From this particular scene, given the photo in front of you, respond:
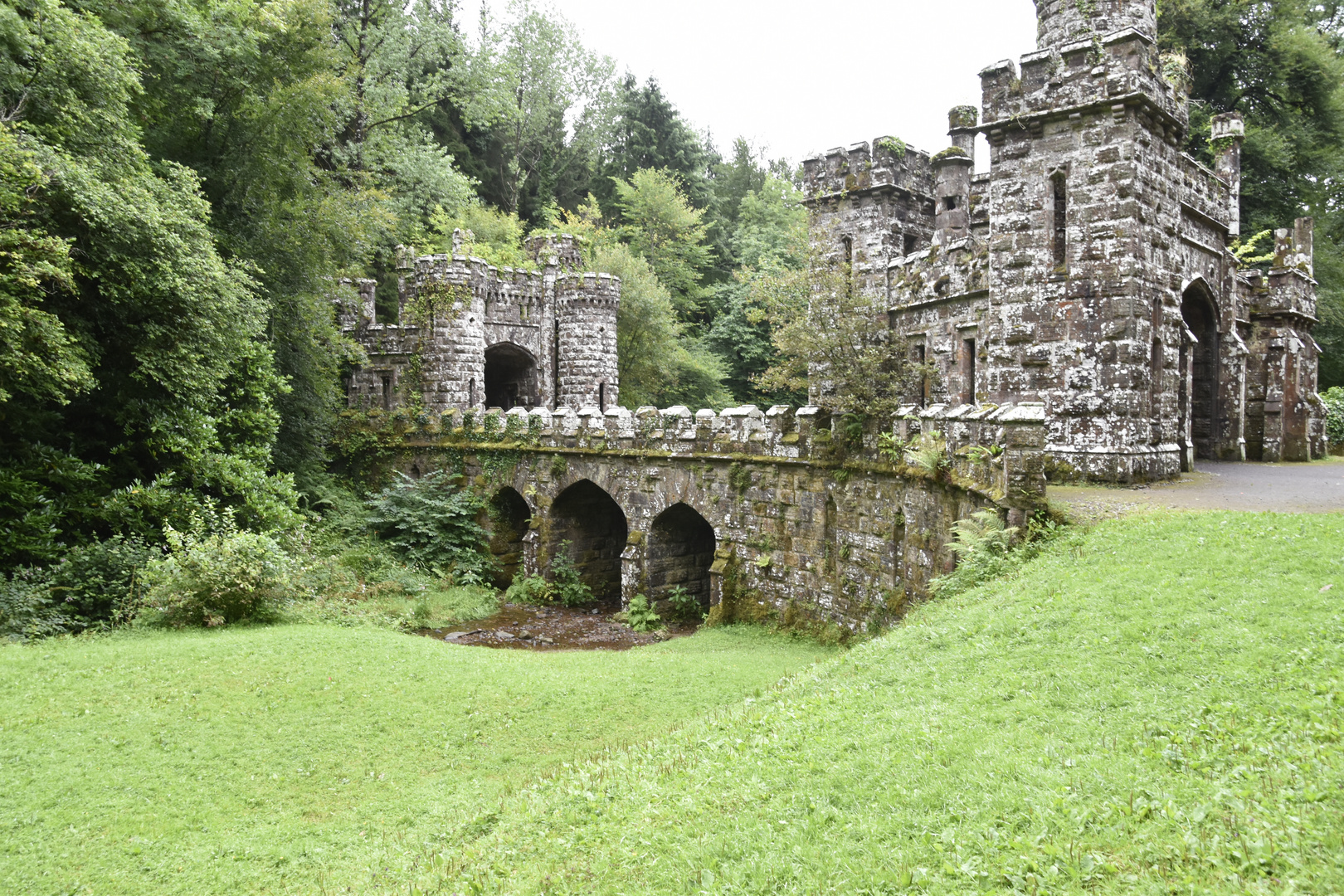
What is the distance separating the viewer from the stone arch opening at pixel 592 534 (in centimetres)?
1997

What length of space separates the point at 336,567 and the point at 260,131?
907 centimetres

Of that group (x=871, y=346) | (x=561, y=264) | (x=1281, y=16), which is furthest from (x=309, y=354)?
(x=1281, y=16)

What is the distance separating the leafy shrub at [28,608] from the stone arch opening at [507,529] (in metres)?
10.1

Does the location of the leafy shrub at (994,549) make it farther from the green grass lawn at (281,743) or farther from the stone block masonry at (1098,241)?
the green grass lawn at (281,743)

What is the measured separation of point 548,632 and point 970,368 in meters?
9.98

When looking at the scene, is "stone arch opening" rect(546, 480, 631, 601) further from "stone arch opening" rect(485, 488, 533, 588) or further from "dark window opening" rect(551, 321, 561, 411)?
"dark window opening" rect(551, 321, 561, 411)

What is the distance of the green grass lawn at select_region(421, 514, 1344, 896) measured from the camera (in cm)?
357

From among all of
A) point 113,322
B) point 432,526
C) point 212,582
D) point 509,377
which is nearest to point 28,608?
point 212,582

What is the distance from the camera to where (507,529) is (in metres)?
21.1

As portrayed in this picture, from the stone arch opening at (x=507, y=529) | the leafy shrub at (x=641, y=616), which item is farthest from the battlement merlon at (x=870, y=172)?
the stone arch opening at (x=507, y=529)

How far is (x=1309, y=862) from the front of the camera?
312cm

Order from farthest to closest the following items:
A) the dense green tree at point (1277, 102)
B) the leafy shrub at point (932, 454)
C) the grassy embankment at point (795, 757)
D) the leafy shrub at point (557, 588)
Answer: the dense green tree at point (1277, 102) → the leafy shrub at point (557, 588) → the leafy shrub at point (932, 454) → the grassy embankment at point (795, 757)

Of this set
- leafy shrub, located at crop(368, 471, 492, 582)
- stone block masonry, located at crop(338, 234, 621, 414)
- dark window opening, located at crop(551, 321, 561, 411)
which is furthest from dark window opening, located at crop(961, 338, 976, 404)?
dark window opening, located at crop(551, 321, 561, 411)

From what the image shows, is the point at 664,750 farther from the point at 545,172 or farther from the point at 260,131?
the point at 545,172
